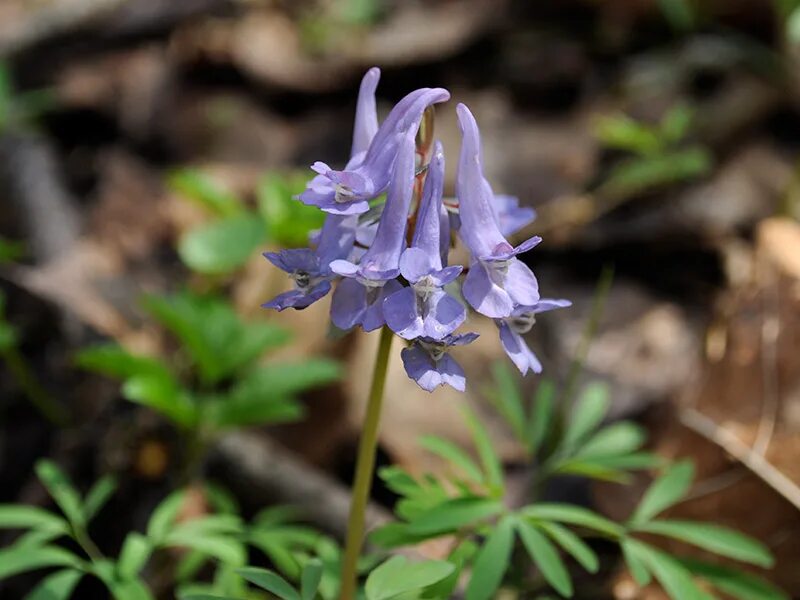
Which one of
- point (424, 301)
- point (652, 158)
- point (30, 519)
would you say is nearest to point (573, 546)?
point (424, 301)

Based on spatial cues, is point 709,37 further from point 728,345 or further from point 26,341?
point 26,341

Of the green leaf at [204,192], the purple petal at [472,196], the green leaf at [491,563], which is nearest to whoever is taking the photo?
the purple petal at [472,196]

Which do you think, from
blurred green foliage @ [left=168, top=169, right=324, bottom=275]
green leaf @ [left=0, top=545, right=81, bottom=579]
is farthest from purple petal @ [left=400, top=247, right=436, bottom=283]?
blurred green foliage @ [left=168, top=169, right=324, bottom=275]

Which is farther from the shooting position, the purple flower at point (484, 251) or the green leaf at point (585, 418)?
the green leaf at point (585, 418)

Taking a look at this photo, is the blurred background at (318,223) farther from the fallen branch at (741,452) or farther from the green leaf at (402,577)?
the green leaf at (402,577)

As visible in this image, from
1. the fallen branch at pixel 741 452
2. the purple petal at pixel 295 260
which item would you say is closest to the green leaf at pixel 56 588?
the purple petal at pixel 295 260

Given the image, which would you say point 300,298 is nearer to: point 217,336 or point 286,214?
point 217,336
